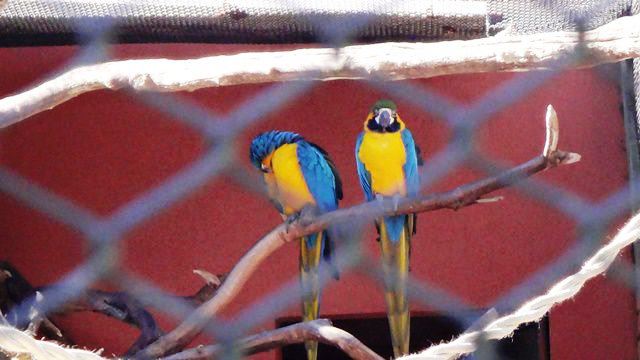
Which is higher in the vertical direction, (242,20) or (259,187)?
(242,20)

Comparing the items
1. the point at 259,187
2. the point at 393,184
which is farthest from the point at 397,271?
the point at 259,187

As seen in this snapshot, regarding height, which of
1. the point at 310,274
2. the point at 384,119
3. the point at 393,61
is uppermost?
the point at 393,61

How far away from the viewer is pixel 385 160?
1.24m

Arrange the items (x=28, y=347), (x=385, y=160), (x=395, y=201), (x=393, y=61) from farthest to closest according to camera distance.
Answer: (x=385, y=160) < (x=395, y=201) < (x=393, y=61) < (x=28, y=347)

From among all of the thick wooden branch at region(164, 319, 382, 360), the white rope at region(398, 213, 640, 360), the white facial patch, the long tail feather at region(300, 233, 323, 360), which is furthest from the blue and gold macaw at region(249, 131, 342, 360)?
the white rope at region(398, 213, 640, 360)

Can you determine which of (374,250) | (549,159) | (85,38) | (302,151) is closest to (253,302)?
(374,250)

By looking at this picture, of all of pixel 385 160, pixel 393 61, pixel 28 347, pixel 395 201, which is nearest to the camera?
pixel 28 347

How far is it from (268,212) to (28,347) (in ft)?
3.21

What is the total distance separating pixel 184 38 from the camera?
130cm

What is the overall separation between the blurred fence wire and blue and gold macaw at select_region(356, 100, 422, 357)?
0.04 meters

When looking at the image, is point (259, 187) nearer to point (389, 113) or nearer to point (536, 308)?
point (389, 113)

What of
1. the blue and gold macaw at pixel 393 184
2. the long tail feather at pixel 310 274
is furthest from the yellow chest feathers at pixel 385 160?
the long tail feather at pixel 310 274

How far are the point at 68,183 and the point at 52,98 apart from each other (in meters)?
0.68

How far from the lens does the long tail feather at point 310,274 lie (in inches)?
50.0
